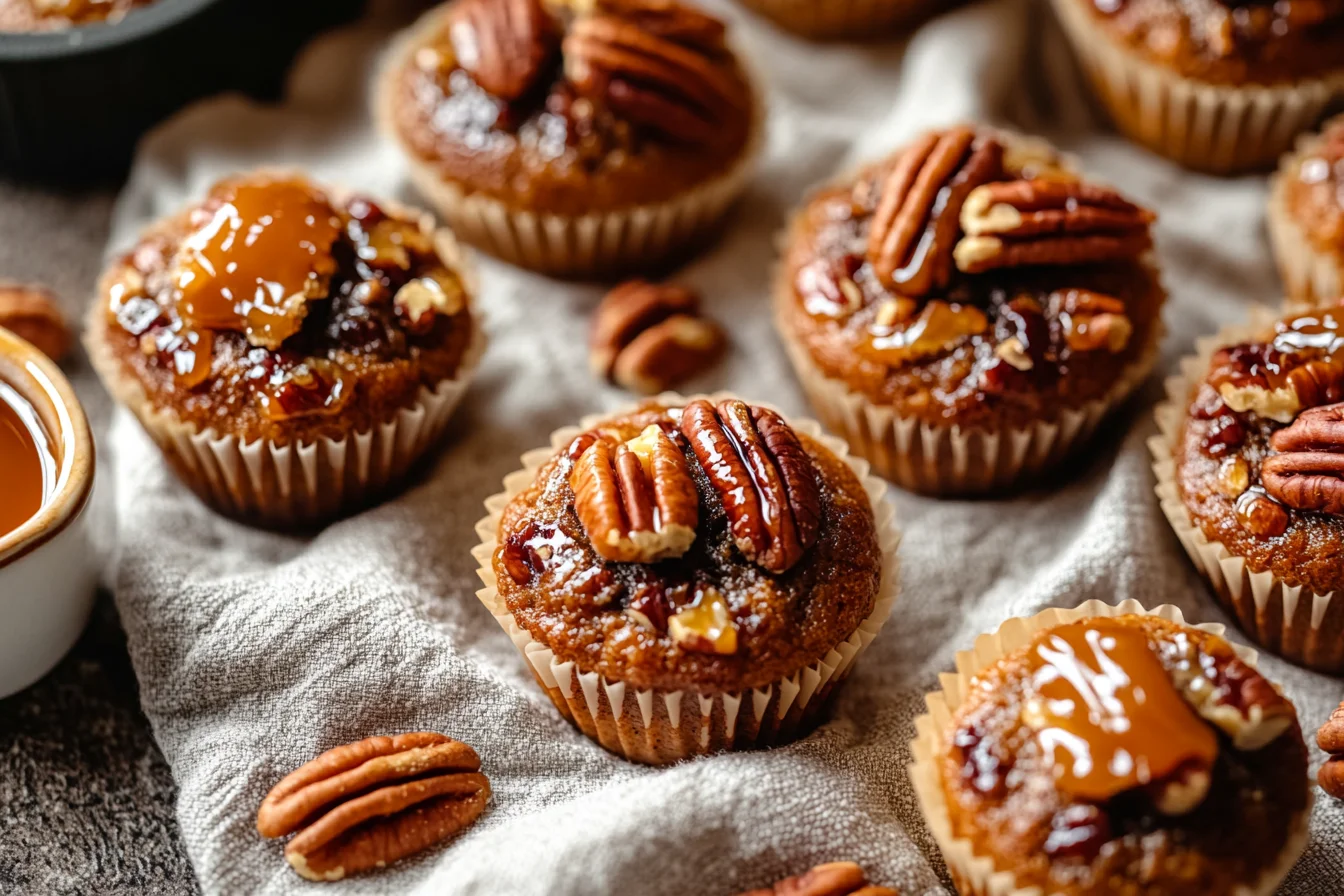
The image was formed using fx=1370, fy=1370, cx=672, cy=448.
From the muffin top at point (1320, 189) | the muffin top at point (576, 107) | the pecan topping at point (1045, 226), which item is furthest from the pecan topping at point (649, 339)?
the muffin top at point (1320, 189)

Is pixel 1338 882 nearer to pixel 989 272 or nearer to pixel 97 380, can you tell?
pixel 989 272

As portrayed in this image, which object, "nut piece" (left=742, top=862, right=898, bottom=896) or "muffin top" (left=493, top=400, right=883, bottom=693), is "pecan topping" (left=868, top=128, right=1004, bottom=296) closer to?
"muffin top" (left=493, top=400, right=883, bottom=693)

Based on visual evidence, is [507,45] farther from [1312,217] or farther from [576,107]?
[1312,217]

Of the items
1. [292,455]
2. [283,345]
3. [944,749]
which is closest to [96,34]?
[283,345]

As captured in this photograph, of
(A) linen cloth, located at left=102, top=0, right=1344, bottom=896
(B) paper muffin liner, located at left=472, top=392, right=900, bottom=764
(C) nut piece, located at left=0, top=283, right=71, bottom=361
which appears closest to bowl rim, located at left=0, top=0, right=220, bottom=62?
(A) linen cloth, located at left=102, top=0, right=1344, bottom=896

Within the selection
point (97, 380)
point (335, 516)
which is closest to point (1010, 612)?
point (335, 516)
